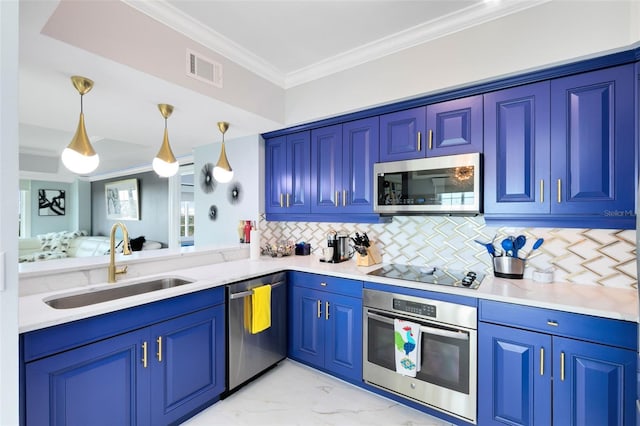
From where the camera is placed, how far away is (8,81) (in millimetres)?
919

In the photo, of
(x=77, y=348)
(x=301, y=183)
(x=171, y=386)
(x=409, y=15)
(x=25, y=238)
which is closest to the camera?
(x=77, y=348)

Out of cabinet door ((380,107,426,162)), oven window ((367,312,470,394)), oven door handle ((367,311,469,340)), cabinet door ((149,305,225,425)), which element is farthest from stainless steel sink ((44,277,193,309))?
cabinet door ((380,107,426,162))

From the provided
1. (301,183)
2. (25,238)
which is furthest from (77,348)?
(25,238)

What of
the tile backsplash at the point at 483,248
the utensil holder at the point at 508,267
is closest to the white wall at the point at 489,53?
the tile backsplash at the point at 483,248

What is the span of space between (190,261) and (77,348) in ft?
3.76

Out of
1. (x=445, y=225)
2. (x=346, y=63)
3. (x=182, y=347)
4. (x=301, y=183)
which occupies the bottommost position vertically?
(x=182, y=347)

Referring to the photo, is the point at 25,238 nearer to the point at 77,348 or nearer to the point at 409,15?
the point at 77,348

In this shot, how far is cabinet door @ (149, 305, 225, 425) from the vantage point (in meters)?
1.75

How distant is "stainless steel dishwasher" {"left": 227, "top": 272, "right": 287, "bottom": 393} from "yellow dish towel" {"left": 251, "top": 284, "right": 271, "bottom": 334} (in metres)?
0.04

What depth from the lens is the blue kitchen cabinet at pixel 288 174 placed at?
9.78 feet

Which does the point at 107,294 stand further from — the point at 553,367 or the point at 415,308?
the point at 553,367

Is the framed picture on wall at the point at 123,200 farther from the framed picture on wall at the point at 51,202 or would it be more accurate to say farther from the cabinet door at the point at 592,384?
the cabinet door at the point at 592,384

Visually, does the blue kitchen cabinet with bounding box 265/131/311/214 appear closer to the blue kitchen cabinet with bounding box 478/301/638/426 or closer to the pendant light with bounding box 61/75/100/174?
the pendant light with bounding box 61/75/100/174

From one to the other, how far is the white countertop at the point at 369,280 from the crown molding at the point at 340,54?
1687 mm
